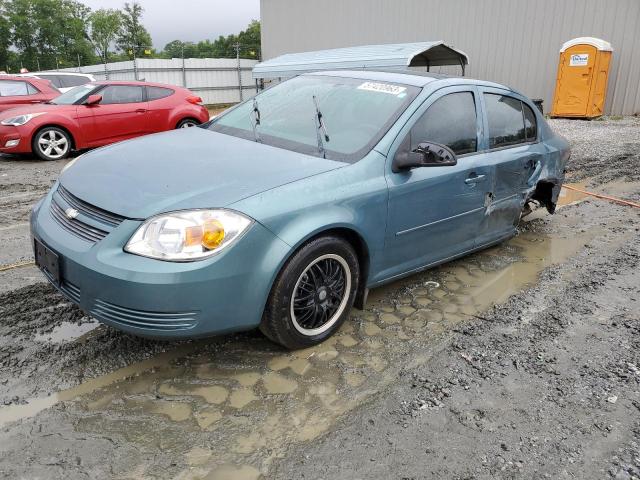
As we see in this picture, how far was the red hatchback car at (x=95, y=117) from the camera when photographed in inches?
348

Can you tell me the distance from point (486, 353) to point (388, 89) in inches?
74.2

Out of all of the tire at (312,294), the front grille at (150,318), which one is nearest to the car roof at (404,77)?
the tire at (312,294)

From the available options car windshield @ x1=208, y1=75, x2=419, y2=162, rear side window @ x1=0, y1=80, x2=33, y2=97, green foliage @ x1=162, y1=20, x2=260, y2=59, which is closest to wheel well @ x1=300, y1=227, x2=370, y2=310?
car windshield @ x1=208, y1=75, x2=419, y2=162

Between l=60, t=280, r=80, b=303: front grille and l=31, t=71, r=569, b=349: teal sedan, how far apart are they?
0.4 inches

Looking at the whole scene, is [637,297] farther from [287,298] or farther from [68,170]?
[68,170]

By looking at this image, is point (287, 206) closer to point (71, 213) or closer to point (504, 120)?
point (71, 213)

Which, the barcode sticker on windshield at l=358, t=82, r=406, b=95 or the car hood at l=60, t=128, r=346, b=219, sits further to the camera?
the barcode sticker on windshield at l=358, t=82, r=406, b=95

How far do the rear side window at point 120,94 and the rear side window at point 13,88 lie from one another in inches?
90.5

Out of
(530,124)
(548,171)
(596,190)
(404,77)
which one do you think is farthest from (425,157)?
(596,190)

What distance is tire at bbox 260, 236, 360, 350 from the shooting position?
277 centimetres

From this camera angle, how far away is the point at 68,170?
3.30m

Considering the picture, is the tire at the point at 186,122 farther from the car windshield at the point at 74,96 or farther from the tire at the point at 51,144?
the tire at the point at 51,144

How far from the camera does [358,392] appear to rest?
8.95 feet

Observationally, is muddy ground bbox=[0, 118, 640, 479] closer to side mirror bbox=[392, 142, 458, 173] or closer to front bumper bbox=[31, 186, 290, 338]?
front bumper bbox=[31, 186, 290, 338]
